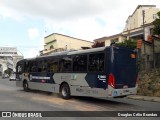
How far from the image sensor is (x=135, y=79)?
48.1ft

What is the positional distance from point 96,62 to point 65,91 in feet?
10.9

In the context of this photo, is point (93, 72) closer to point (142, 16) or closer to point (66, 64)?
point (66, 64)

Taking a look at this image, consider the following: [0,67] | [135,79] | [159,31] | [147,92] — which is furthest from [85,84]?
[0,67]

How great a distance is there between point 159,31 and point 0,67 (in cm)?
11552

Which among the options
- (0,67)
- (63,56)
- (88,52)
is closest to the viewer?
(88,52)

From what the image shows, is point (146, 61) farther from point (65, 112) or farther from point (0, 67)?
point (0, 67)

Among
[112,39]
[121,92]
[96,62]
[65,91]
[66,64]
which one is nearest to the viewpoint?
[121,92]

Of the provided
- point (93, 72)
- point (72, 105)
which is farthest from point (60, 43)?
point (72, 105)

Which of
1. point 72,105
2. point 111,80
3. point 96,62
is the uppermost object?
point 96,62

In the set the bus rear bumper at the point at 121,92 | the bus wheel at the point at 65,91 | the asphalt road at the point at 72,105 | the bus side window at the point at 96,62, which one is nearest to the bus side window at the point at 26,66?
the bus wheel at the point at 65,91

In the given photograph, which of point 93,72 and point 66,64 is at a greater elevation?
point 66,64

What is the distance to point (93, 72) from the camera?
14031mm

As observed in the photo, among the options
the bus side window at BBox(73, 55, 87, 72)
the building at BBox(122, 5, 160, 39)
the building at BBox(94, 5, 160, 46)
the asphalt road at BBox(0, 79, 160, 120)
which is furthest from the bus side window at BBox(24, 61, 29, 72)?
the building at BBox(122, 5, 160, 39)

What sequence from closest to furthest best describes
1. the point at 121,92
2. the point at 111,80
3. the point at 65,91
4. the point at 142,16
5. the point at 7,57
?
1. the point at 111,80
2. the point at 121,92
3. the point at 65,91
4. the point at 142,16
5. the point at 7,57
